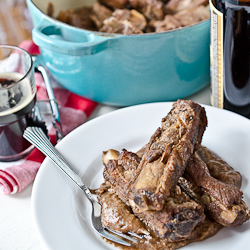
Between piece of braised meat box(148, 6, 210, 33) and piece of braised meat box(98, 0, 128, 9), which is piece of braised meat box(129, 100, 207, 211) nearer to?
piece of braised meat box(148, 6, 210, 33)

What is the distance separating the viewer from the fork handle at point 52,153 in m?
1.12

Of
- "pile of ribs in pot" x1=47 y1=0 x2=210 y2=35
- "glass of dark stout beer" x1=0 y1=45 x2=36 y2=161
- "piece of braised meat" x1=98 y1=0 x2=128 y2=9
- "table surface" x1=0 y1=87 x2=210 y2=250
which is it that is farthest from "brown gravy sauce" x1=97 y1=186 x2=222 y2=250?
"piece of braised meat" x1=98 y1=0 x2=128 y2=9

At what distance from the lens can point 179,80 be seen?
1.44 metres

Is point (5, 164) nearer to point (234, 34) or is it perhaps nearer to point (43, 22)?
point (43, 22)

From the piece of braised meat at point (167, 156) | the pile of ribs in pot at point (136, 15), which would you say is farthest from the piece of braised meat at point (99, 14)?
the piece of braised meat at point (167, 156)

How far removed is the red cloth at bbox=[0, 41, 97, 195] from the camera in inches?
48.9

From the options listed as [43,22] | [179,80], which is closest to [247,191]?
[179,80]

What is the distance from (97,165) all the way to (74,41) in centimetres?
46

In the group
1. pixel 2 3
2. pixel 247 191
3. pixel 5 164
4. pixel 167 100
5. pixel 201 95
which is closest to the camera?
pixel 247 191

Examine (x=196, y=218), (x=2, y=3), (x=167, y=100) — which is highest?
(x=196, y=218)

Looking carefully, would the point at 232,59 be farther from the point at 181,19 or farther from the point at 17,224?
the point at 17,224

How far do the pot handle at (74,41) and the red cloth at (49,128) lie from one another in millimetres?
319

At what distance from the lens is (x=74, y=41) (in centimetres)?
Result: 136

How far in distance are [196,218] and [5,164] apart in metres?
0.77
